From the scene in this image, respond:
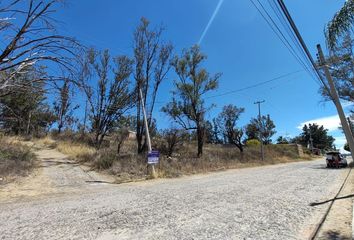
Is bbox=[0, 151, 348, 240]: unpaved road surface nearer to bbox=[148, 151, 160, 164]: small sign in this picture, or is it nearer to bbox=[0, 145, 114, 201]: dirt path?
bbox=[0, 145, 114, 201]: dirt path

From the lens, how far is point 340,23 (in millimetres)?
9305

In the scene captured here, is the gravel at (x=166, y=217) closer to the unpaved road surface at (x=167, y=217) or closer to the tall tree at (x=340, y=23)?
the unpaved road surface at (x=167, y=217)

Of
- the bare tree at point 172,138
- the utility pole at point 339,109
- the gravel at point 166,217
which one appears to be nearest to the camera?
the gravel at point 166,217

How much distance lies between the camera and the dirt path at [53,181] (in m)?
12.2

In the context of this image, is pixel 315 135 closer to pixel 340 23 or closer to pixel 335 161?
pixel 335 161

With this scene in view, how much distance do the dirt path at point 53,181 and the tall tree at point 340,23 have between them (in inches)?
493

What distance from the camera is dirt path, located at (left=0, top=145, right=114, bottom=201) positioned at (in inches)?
479

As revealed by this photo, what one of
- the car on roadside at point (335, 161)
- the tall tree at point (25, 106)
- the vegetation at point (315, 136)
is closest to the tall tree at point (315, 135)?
the vegetation at point (315, 136)

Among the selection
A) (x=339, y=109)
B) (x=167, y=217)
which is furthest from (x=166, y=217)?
(x=339, y=109)

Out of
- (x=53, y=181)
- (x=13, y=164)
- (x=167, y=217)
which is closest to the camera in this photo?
(x=167, y=217)

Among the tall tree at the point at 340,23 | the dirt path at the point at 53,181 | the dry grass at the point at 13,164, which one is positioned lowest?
the dirt path at the point at 53,181

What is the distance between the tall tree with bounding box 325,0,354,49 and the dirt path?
41.1 feet

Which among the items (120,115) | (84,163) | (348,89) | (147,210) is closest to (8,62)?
(147,210)

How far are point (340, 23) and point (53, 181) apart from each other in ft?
50.9
